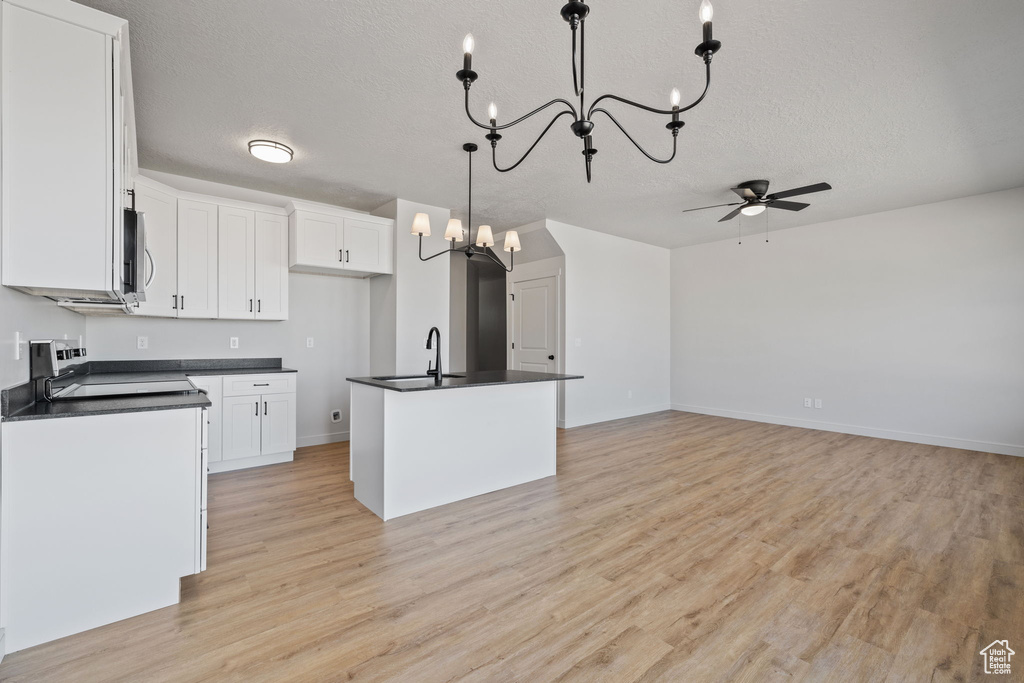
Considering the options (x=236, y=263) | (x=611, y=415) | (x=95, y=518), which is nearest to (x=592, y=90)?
(x=95, y=518)

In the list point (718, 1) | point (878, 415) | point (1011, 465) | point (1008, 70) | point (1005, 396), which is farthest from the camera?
point (878, 415)

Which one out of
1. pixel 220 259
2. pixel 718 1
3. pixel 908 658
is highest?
pixel 718 1

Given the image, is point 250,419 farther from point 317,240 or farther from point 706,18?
point 706,18

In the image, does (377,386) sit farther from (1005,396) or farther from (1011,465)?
(1005,396)

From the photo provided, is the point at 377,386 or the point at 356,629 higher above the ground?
the point at 377,386

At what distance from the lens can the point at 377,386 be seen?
3023 millimetres

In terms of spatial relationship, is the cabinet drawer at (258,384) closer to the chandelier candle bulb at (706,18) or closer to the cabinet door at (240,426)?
the cabinet door at (240,426)

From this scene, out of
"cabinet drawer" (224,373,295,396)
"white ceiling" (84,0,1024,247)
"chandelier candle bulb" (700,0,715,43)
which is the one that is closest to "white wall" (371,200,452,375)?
"white ceiling" (84,0,1024,247)

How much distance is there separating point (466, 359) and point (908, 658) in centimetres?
701

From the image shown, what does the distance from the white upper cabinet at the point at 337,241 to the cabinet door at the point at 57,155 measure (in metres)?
2.52

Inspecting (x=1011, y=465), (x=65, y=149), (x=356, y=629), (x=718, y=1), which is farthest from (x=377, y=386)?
(x=1011, y=465)

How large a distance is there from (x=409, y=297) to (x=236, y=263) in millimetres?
1631

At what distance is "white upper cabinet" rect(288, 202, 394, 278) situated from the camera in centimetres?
439

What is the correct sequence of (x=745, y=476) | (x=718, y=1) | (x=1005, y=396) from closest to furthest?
1. (x=718, y=1)
2. (x=745, y=476)
3. (x=1005, y=396)
